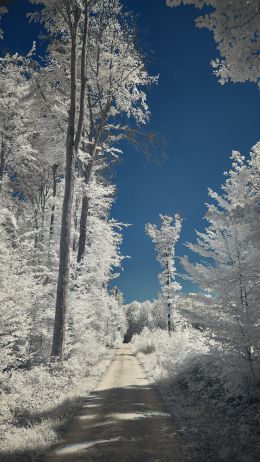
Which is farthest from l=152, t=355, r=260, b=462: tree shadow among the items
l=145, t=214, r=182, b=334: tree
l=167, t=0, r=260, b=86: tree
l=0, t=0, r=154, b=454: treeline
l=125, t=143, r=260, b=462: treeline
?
l=145, t=214, r=182, b=334: tree

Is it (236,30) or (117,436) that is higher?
(236,30)

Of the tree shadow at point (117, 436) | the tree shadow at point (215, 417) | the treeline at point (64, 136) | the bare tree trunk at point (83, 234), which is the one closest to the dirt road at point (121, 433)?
the tree shadow at point (117, 436)

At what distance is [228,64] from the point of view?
516cm

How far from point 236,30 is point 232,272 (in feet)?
18.9

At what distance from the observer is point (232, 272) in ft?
28.8

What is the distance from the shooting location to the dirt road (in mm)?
5621

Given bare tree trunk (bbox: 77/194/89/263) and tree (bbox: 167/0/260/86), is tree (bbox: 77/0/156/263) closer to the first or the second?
bare tree trunk (bbox: 77/194/89/263)

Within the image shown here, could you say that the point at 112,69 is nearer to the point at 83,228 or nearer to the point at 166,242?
the point at 83,228

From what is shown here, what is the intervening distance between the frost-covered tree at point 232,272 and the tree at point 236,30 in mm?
3176

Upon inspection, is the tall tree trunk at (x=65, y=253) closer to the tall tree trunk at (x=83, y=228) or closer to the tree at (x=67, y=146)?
the tree at (x=67, y=146)

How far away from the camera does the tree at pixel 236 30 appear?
4398mm

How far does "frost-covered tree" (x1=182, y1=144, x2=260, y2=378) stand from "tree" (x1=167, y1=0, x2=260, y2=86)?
318 centimetres

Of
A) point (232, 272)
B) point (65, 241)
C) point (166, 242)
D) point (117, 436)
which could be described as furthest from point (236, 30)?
point (166, 242)

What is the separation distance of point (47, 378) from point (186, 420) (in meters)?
4.91
